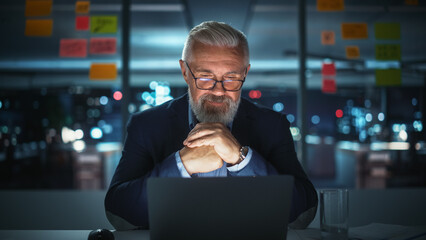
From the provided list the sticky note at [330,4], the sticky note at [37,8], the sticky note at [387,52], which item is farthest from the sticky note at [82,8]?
the sticky note at [387,52]

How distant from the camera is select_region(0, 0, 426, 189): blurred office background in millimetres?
2586

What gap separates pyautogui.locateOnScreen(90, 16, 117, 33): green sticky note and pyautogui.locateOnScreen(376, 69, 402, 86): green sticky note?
1970 millimetres

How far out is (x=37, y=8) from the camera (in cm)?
250

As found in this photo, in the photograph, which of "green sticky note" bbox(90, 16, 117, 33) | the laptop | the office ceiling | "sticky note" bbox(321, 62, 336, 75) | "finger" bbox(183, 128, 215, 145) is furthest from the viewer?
the office ceiling

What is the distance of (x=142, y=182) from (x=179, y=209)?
467 mm

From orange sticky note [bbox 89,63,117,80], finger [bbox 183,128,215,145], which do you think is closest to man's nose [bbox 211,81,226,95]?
finger [bbox 183,128,215,145]

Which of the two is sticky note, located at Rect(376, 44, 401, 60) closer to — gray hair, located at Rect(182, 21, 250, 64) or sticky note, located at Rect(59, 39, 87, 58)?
gray hair, located at Rect(182, 21, 250, 64)

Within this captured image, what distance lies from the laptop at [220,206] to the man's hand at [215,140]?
40cm

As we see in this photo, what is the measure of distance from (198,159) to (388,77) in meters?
2.03

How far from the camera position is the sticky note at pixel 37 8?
249 centimetres

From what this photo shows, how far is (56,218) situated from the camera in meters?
1.80

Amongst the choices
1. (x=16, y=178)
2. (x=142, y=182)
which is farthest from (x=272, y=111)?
(x=16, y=178)

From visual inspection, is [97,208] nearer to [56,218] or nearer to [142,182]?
[56,218]

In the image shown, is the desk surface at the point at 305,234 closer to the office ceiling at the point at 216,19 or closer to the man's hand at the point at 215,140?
the man's hand at the point at 215,140
